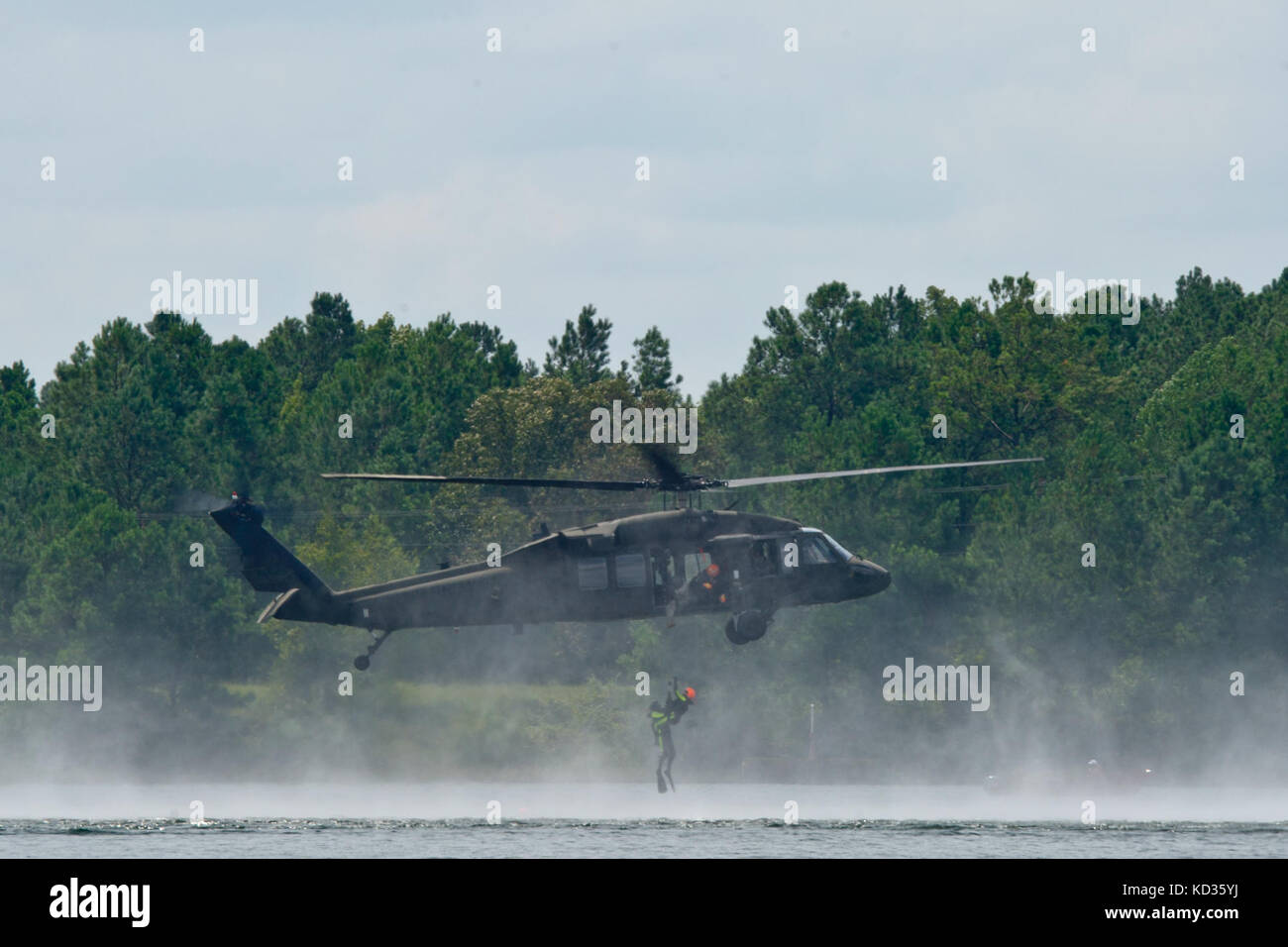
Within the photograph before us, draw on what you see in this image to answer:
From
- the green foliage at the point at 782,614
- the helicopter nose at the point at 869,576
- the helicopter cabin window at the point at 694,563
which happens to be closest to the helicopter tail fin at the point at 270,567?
the helicopter cabin window at the point at 694,563

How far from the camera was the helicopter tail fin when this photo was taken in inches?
2007

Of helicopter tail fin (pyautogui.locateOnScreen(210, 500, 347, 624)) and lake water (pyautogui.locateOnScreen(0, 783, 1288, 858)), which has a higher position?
helicopter tail fin (pyautogui.locateOnScreen(210, 500, 347, 624))

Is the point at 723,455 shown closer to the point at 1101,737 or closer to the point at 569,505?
the point at 569,505

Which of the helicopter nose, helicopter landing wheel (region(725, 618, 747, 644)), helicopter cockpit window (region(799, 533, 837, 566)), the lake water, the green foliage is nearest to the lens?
helicopter landing wheel (region(725, 618, 747, 644))

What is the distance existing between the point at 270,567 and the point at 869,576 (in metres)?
14.4

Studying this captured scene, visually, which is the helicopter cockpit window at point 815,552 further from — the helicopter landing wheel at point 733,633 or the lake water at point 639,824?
the lake water at point 639,824

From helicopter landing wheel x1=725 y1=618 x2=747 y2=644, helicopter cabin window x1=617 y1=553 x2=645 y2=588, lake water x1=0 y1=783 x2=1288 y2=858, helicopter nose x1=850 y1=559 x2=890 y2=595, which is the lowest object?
lake water x1=0 y1=783 x2=1288 y2=858

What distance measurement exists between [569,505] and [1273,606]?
36.6m

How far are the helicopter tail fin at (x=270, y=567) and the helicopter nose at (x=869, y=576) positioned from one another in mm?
12317

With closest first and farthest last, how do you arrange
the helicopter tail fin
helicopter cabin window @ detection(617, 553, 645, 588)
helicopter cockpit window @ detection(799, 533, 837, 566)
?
1. helicopter cabin window @ detection(617, 553, 645, 588)
2. helicopter cockpit window @ detection(799, 533, 837, 566)
3. the helicopter tail fin

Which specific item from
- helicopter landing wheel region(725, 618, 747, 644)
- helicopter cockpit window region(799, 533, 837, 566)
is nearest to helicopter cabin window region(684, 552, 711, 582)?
helicopter landing wheel region(725, 618, 747, 644)

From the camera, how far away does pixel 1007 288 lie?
12912 cm

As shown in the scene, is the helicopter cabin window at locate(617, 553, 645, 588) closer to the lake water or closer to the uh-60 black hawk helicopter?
the uh-60 black hawk helicopter

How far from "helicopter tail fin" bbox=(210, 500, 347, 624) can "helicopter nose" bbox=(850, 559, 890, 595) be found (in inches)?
485
